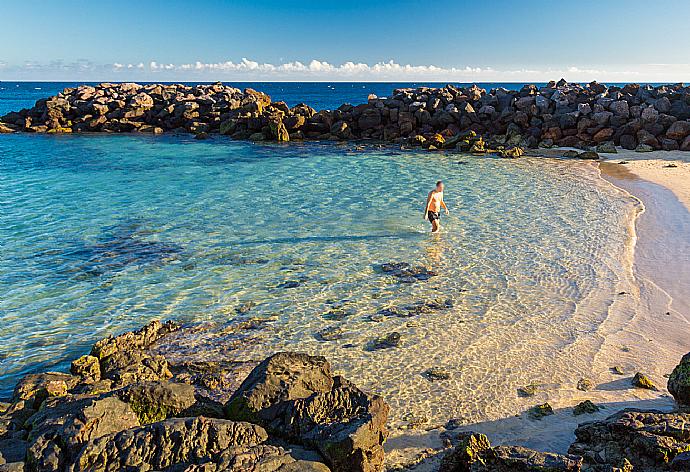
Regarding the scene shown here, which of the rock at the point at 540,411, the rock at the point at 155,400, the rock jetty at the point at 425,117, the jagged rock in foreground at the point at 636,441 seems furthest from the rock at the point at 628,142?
the rock at the point at 155,400

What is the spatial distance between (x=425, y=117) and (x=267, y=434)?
116ft

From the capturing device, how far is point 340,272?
13.1 metres

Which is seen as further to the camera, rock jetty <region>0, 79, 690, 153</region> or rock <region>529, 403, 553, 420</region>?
Result: rock jetty <region>0, 79, 690, 153</region>

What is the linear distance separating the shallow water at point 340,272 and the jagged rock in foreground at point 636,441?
1655 mm

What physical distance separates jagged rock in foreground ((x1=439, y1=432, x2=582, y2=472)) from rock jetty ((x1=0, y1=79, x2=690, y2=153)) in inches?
1106

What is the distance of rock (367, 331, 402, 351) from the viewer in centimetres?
954

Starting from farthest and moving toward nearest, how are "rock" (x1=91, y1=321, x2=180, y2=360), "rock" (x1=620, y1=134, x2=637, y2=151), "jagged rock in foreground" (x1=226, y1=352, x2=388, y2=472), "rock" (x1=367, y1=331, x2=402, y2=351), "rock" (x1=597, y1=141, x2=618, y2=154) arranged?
"rock" (x1=620, y1=134, x2=637, y2=151)
"rock" (x1=597, y1=141, x2=618, y2=154)
"rock" (x1=367, y1=331, x2=402, y2=351)
"rock" (x1=91, y1=321, x2=180, y2=360)
"jagged rock in foreground" (x1=226, y1=352, x2=388, y2=472)

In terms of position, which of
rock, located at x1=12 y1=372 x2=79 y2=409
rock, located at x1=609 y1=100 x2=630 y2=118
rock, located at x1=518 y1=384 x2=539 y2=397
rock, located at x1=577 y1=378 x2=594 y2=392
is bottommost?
rock, located at x1=518 y1=384 x2=539 y2=397

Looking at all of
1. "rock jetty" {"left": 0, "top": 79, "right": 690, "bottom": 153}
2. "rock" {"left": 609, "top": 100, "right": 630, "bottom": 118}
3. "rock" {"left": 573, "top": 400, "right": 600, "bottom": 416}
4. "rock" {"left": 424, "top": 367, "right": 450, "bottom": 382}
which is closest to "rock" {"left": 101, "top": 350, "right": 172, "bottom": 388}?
"rock" {"left": 424, "top": 367, "right": 450, "bottom": 382}

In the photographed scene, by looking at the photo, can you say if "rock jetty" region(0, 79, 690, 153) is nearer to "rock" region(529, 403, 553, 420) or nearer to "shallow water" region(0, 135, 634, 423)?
"shallow water" region(0, 135, 634, 423)

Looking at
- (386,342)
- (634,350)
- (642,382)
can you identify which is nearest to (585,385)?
(642,382)

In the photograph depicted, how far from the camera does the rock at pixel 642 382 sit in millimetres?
8055

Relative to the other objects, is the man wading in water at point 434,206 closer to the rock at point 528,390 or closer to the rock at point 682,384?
the rock at point 528,390

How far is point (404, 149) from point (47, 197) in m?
20.9
